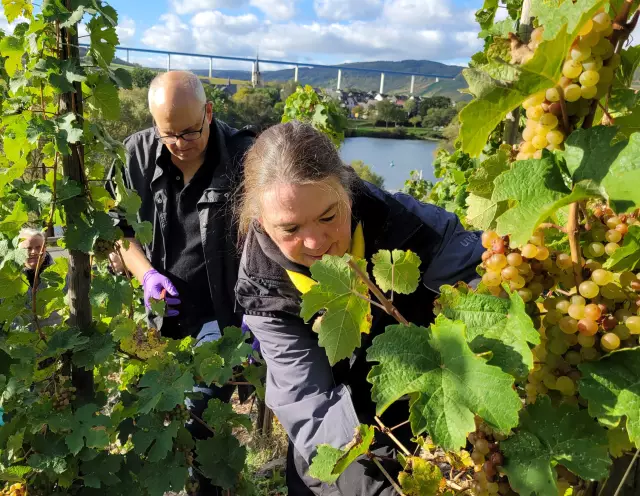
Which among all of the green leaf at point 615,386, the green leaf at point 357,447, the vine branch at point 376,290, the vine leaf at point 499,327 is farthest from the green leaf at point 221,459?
the green leaf at point 615,386

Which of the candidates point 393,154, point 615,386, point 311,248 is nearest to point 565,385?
point 615,386

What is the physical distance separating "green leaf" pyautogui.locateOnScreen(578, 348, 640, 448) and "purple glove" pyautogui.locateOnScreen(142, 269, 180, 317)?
242 centimetres

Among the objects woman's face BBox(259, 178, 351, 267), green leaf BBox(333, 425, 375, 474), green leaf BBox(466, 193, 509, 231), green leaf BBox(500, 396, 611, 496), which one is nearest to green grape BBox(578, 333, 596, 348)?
green leaf BBox(500, 396, 611, 496)

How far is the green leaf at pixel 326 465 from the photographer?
1.11 m

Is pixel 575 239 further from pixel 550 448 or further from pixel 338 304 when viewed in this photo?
pixel 338 304

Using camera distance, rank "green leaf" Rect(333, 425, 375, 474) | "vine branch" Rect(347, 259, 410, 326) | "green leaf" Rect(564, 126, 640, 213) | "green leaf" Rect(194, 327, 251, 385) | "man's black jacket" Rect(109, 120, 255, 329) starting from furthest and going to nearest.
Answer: "man's black jacket" Rect(109, 120, 255, 329), "green leaf" Rect(194, 327, 251, 385), "green leaf" Rect(333, 425, 375, 474), "vine branch" Rect(347, 259, 410, 326), "green leaf" Rect(564, 126, 640, 213)

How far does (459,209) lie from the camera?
4.14m

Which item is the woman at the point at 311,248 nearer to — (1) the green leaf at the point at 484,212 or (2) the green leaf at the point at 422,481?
(2) the green leaf at the point at 422,481

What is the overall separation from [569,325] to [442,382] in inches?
7.5

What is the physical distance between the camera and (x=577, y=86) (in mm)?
659

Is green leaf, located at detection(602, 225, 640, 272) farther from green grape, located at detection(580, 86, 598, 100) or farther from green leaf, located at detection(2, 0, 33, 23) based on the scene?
green leaf, located at detection(2, 0, 33, 23)

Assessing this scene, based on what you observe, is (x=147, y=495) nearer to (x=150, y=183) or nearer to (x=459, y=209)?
(x=150, y=183)

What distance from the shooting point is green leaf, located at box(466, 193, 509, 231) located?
87 centimetres

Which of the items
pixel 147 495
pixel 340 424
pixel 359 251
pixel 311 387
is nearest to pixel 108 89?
pixel 359 251
